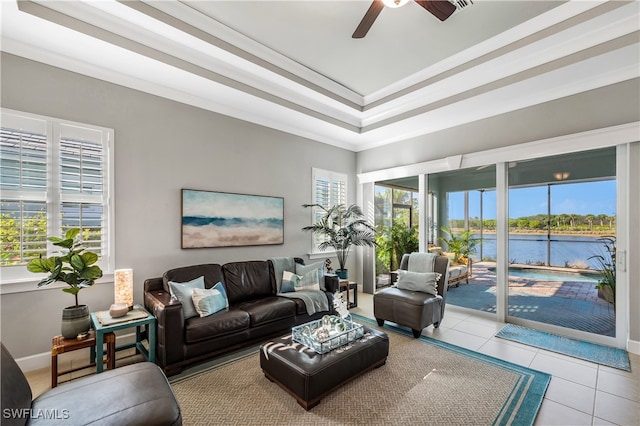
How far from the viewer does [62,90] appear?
3.02m

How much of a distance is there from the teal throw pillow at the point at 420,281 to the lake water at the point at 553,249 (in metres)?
1.17

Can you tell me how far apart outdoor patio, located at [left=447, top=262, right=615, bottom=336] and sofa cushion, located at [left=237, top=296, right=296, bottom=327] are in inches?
114

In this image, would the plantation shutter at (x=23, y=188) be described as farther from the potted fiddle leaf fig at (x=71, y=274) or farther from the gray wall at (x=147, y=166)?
the potted fiddle leaf fig at (x=71, y=274)

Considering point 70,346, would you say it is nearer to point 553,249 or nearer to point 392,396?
point 392,396

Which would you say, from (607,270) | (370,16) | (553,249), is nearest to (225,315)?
(370,16)

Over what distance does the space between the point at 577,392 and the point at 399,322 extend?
1.74m

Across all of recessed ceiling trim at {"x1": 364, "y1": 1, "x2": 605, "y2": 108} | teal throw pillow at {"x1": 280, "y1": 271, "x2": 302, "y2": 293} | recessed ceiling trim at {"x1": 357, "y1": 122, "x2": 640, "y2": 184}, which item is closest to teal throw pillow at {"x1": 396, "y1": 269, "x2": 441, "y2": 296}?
teal throw pillow at {"x1": 280, "y1": 271, "x2": 302, "y2": 293}

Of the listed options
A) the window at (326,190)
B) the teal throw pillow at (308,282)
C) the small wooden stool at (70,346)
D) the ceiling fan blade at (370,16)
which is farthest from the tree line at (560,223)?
the small wooden stool at (70,346)

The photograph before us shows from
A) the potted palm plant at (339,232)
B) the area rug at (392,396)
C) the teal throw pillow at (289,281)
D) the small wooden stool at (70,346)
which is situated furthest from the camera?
the potted palm plant at (339,232)

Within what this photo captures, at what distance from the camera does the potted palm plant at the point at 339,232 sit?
5156 millimetres

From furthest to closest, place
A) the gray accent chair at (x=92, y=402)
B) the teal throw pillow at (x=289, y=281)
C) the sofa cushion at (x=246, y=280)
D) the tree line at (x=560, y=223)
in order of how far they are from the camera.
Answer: the teal throw pillow at (x=289, y=281) < the sofa cushion at (x=246, y=280) < the tree line at (x=560, y=223) < the gray accent chair at (x=92, y=402)

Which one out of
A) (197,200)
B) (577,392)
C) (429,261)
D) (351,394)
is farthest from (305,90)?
(577,392)

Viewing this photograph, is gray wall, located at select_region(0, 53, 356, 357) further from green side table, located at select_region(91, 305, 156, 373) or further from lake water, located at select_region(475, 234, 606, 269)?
lake water, located at select_region(475, 234, 606, 269)

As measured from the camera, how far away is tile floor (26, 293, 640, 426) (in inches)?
85.8
